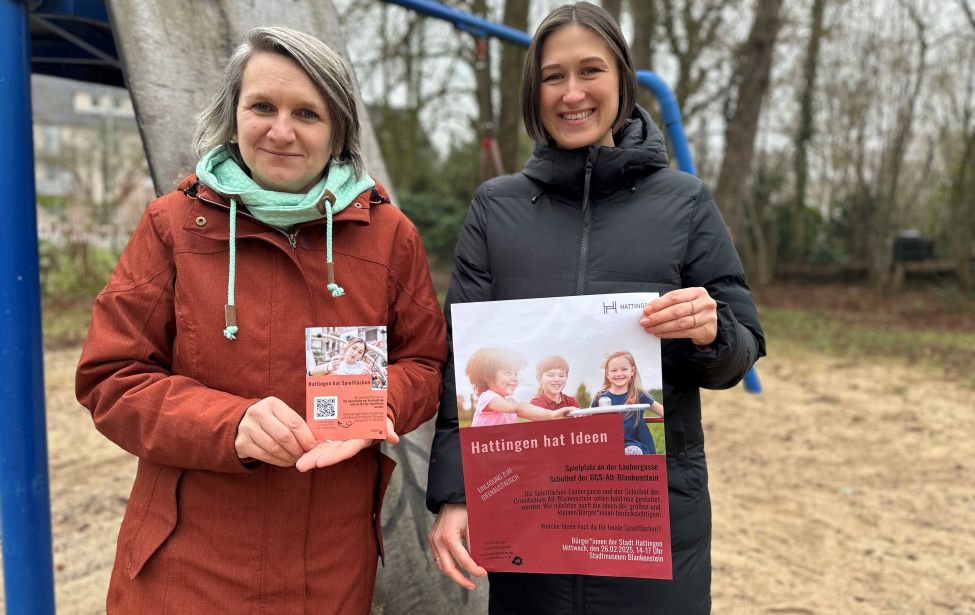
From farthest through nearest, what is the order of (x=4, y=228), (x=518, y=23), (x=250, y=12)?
(x=518, y=23) → (x=250, y=12) → (x=4, y=228)

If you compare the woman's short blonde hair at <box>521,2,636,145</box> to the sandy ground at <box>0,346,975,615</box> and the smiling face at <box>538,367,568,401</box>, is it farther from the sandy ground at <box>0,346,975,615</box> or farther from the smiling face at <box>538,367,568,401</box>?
the sandy ground at <box>0,346,975,615</box>

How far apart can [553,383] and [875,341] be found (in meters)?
8.95

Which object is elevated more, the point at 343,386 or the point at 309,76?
the point at 309,76

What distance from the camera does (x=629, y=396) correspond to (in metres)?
1.34

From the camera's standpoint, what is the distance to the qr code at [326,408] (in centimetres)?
122

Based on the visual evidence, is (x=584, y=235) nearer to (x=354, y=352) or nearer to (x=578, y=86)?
(x=578, y=86)

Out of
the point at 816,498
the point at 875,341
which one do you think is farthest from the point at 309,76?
the point at 875,341

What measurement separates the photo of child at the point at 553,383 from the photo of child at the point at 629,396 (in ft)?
0.19

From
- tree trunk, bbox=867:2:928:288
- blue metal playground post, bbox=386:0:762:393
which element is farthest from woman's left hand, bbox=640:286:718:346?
tree trunk, bbox=867:2:928:288

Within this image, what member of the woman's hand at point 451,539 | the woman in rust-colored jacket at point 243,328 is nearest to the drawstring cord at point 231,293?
the woman in rust-colored jacket at point 243,328

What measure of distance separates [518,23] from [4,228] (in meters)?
8.49

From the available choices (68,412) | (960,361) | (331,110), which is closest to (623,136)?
(331,110)

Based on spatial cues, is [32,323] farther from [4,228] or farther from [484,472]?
[484,472]

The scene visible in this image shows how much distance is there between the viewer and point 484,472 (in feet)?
4.46
